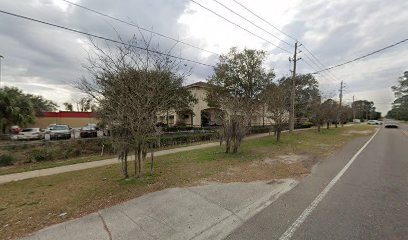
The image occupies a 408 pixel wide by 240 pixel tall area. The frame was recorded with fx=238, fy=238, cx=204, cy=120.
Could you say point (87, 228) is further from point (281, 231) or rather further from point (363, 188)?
point (363, 188)

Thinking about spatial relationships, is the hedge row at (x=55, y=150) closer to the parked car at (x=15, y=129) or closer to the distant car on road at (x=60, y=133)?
the distant car on road at (x=60, y=133)

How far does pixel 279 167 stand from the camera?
895cm

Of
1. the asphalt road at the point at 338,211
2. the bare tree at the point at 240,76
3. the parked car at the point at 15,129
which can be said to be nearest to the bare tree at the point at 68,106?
the parked car at the point at 15,129

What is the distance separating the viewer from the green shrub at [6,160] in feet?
40.4

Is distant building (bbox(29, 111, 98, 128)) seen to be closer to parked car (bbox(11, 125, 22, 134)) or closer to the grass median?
parked car (bbox(11, 125, 22, 134))

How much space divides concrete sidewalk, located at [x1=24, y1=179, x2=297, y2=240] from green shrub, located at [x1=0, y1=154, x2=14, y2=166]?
11.1 meters

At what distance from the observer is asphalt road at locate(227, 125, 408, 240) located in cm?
382

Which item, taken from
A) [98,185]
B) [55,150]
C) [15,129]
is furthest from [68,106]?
[98,185]

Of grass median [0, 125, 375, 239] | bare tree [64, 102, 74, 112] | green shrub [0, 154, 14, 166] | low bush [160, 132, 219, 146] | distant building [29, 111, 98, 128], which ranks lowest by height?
green shrub [0, 154, 14, 166]

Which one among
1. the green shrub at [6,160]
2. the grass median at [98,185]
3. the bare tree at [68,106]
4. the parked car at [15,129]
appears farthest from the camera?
the bare tree at [68,106]

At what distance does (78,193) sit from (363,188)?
24.5 feet

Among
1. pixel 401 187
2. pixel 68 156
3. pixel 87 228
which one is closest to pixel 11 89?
pixel 68 156

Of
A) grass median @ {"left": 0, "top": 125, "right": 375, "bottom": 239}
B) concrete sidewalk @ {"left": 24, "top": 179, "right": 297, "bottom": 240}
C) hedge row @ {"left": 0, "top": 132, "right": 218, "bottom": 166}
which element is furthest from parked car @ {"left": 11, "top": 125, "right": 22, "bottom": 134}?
concrete sidewalk @ {"left": 24, "top": 179, "right": 297, "bottom": 240}

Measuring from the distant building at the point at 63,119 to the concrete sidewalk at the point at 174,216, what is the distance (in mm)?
41393
